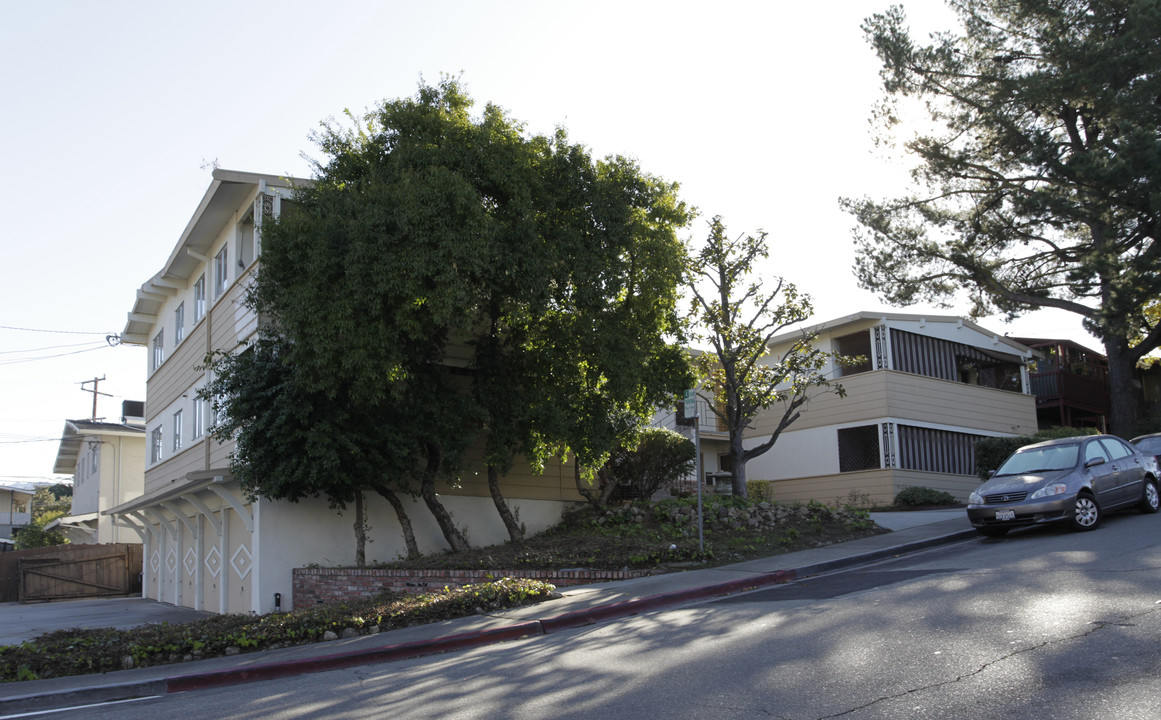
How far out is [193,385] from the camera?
23.4 meters

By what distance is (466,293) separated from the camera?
1493 centimetres

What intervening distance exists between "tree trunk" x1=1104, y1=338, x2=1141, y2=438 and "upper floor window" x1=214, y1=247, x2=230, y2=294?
23367mm

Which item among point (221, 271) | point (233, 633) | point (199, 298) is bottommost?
point (233, 633)

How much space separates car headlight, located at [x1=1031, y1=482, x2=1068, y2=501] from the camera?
14008mm

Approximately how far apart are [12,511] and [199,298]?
52.6 metres

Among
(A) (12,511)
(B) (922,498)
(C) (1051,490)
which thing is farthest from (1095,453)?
(A) (12,511)

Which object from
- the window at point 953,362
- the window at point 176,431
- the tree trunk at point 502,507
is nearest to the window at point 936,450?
the window at point 953,362

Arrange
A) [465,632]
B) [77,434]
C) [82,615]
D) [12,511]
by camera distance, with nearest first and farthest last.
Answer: [465,632] < [82,615] < [77,434] < [12,511]

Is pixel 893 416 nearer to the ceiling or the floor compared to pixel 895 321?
nearer to the floor

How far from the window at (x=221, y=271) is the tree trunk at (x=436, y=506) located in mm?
7253

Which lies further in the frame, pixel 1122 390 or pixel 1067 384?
pixel 1067 384

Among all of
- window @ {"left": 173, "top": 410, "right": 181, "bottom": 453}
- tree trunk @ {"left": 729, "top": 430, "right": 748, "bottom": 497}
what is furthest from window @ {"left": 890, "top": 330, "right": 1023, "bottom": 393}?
window @ {"left": 173, "top": 410, "right": 181, "bottom": 453}

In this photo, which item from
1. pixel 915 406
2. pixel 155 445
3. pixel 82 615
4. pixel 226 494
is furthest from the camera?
pixel 155 445

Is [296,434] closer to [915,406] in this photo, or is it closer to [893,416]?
[893,416]
